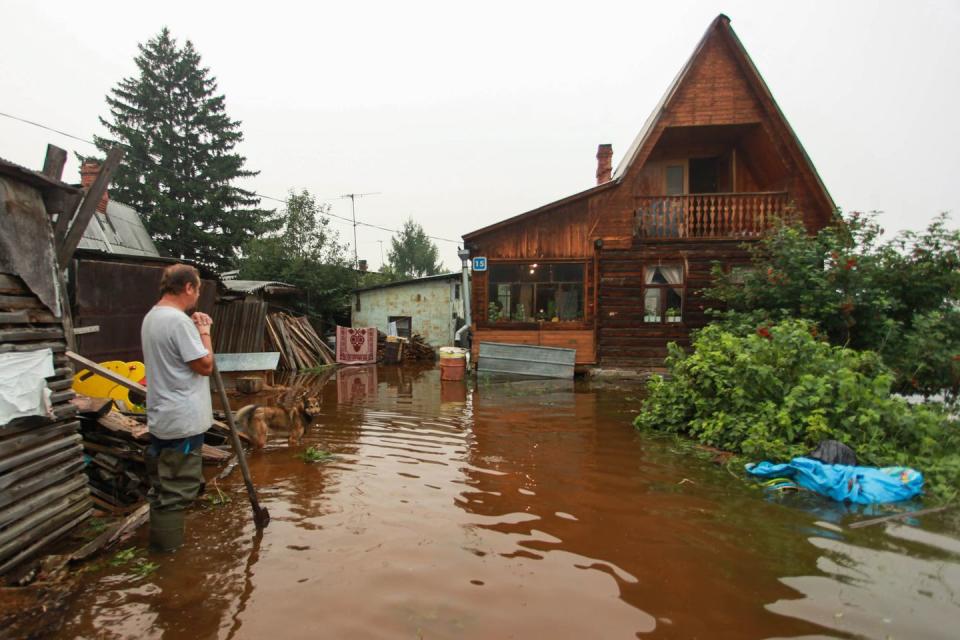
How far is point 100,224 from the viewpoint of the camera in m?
13.7

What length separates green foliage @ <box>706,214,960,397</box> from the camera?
27.8 feet

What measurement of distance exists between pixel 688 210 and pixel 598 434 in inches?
365

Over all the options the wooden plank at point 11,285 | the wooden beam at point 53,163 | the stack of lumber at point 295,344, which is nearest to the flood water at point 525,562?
the wooden plank at point 11,285

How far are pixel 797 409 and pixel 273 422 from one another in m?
A: 6.27

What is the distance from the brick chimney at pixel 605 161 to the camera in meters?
17.7

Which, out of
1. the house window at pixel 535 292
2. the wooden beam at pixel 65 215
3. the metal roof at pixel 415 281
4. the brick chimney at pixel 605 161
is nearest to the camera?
the wooden beam at pixel 65 215

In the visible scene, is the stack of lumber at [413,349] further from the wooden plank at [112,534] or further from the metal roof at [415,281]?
the wooden plank at [112,534]

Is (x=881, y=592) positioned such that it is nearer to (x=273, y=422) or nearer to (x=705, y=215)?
(x=273, y=422)

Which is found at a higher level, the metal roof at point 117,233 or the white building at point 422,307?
the metal roof at point 117,233

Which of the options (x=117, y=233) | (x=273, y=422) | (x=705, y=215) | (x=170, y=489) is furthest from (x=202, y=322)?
(x=117, y=233)

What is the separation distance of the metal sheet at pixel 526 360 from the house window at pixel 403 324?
817 centimetres

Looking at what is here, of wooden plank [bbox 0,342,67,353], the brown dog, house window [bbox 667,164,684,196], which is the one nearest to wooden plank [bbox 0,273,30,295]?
wooden plank [bbox 0,342,67,353]

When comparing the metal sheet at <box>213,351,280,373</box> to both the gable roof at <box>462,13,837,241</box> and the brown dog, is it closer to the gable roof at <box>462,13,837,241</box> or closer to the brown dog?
the brown dog

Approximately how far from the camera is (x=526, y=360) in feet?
44.9
